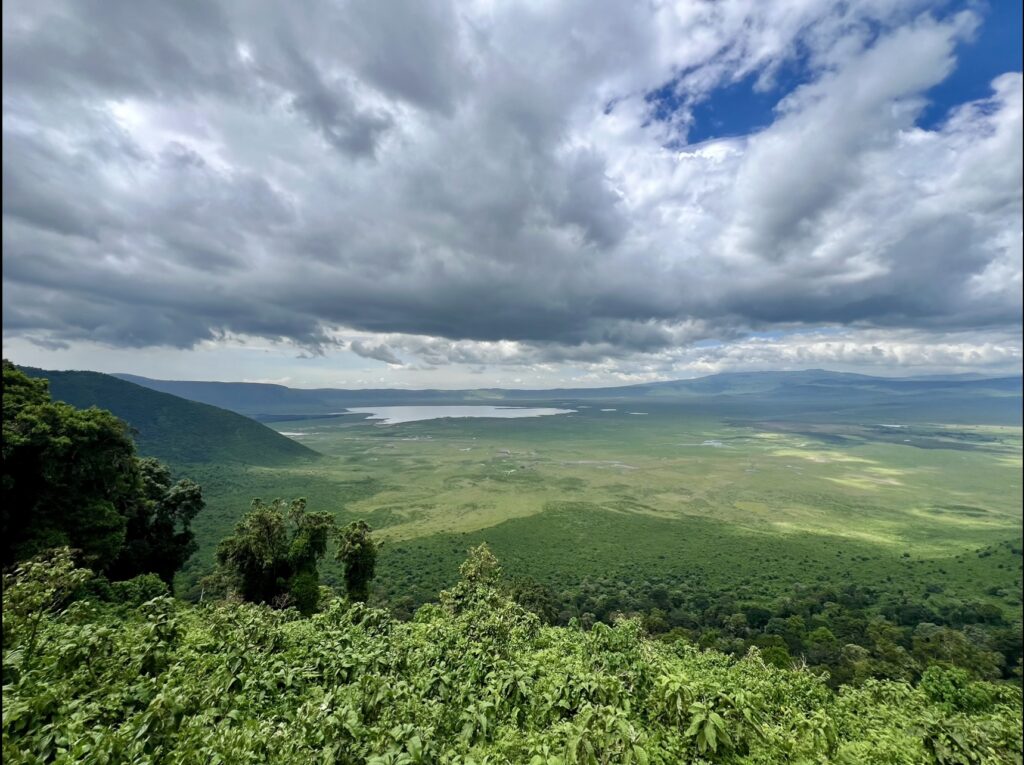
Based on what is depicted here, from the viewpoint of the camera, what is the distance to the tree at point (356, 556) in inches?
1282

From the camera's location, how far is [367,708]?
812 centimetres

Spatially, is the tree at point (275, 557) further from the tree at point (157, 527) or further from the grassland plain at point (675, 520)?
the grassland plain at point (675, 520)

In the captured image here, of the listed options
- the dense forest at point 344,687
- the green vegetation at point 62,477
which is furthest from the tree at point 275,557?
the green vegetation at point 62,477

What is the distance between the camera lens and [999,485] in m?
162

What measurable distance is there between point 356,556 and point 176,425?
178 meters

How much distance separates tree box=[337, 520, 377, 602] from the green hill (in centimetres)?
14616

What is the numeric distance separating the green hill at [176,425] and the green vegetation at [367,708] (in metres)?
169

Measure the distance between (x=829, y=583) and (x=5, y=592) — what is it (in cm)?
10037

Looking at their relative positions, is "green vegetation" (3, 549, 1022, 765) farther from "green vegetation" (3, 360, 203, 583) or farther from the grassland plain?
the grassland plain

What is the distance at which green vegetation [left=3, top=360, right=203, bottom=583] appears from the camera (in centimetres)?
2302

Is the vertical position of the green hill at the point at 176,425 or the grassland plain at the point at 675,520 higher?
the green hill at the point at 176,425

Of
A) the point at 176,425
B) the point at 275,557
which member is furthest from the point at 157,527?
the point at 176,425

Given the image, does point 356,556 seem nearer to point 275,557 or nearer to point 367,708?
point 275,557

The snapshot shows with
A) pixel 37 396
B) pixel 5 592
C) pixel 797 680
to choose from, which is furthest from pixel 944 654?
pixel 37 396
